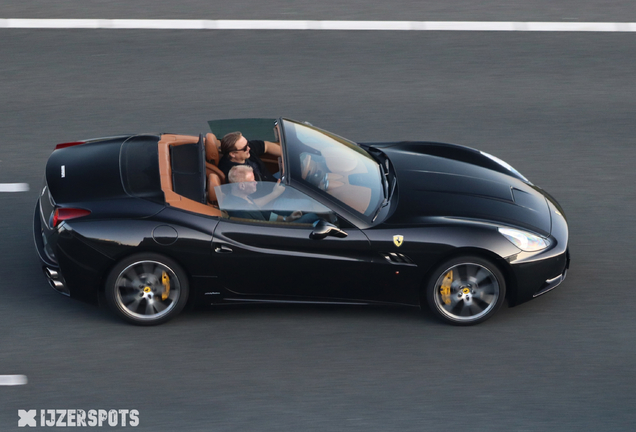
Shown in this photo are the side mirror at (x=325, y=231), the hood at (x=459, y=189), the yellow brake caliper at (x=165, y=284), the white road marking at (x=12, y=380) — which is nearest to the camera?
the white road marking at (x=12, y=380)

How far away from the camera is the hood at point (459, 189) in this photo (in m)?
6.56

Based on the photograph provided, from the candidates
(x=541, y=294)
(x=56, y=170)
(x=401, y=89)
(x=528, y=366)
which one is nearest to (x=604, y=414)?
(x=528, y=366)

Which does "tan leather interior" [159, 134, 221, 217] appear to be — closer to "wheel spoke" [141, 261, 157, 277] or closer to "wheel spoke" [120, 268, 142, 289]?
"wheel spoke" [141, 261, 157, 277]

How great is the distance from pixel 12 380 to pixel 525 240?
12.8 feet

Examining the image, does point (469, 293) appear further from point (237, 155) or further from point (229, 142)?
point (229, 142)

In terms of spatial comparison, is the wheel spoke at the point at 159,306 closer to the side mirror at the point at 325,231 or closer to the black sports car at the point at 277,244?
the black sports car at the point at 277,244

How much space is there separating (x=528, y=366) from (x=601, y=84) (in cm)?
508

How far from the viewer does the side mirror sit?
243 inches

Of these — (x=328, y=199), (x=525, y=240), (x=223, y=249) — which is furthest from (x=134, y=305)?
(x=525, y=240)

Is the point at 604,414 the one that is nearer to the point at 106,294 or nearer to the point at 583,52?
the point at 106,294

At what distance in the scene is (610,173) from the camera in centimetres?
855

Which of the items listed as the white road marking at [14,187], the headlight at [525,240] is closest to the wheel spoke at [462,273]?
the headlight at [525,240]

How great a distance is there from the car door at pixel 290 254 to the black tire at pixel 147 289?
336 millimetres

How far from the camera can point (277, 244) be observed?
20.4ft
